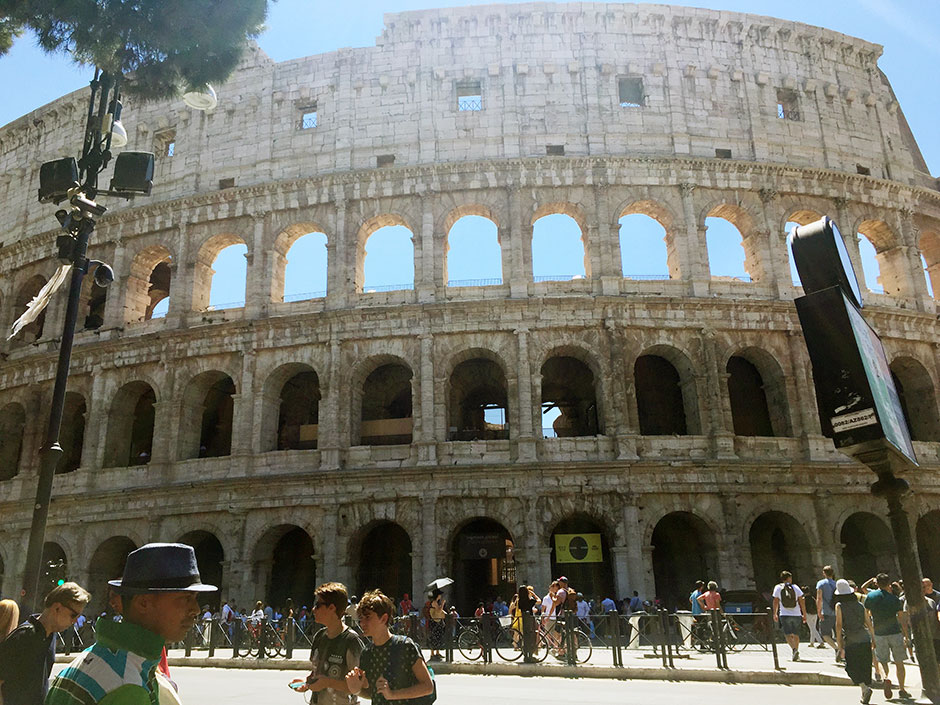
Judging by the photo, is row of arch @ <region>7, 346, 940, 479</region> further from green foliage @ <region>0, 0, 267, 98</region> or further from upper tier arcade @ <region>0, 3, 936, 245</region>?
green foliage @ <region>0, 0, 267, 98</region>

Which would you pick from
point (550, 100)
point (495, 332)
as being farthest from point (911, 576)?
point (550, 100)

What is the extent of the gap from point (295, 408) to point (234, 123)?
1016 cm

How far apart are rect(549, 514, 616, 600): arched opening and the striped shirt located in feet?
59.0

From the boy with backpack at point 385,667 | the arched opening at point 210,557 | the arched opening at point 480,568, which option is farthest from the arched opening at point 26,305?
the boy with backpack at point 385,667

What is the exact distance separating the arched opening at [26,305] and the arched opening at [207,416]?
295 inches

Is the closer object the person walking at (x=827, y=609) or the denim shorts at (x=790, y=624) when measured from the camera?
the denim shorts at (x=790, y=624)

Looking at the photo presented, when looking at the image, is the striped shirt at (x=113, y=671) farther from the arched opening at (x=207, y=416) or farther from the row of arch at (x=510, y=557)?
the arched opening at (x=207, y=416)

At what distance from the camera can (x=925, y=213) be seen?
2438 cm

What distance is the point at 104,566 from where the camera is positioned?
2211 centimetres

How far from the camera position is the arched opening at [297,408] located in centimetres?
2369

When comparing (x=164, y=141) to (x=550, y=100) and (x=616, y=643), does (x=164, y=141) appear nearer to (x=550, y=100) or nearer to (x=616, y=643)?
(x=550, y=100)

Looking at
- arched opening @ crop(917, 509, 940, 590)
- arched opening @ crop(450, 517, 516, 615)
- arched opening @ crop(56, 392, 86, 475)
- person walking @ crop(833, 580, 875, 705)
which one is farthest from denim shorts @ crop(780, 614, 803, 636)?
arched opening @ crop(56, 392, 86, 475)

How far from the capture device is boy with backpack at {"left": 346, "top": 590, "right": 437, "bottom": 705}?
418cm

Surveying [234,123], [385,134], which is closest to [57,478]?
[234,123]
